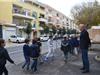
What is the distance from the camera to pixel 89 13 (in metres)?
55.2

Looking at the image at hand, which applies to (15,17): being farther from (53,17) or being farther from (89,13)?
(53,17)

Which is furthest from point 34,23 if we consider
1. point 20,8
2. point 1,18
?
point 1,18

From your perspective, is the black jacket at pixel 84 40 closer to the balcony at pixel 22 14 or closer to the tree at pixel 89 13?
the tree at pixel 89 13

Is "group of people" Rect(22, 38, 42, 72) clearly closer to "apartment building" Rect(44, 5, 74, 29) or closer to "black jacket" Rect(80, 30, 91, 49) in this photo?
"black jacket" Rect(80, 30, 91, 49)

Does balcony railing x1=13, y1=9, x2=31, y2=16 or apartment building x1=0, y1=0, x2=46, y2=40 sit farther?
balcony railing x1=13, y1=9, x2=31, y2=16

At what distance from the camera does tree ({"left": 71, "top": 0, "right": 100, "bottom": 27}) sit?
47.8m

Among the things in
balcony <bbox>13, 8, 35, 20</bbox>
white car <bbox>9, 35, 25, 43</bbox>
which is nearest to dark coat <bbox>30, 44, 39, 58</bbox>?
white car <bbox>9, 35, 25, 43</bbox>

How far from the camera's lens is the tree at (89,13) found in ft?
157

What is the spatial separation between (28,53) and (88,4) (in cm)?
5010

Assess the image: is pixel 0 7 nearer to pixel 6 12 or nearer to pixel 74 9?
pixel 6 12

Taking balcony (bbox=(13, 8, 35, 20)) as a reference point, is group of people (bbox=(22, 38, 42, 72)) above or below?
below

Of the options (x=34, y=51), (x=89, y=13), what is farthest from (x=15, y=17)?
(x=34, y=51)

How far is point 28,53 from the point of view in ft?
39.8

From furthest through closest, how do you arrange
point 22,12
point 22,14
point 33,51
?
→ point 22,12 < point 22,14 < point 33,51
